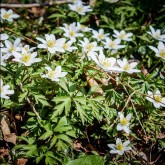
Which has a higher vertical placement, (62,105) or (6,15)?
(6,15)

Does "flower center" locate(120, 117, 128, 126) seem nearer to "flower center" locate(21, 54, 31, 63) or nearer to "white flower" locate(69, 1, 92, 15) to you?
"flower center" locate(21, 54, 31, 63)

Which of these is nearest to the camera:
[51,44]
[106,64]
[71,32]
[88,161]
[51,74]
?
[88,161]

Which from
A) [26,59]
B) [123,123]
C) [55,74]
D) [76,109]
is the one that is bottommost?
[123,123]

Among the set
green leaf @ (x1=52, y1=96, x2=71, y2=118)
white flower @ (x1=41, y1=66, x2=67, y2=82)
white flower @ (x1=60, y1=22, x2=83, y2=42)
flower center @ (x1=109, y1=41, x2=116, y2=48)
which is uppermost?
white flower @ (x1=60, y1=22, x2=83, y2=42)

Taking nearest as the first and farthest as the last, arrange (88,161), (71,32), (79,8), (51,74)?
(88,161)
(51,74)
(71,32)
(79,8)

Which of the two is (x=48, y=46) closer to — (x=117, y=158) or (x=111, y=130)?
(x=111, y=130)

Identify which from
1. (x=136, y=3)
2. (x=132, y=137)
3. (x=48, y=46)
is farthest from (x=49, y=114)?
(x=136, y=3)

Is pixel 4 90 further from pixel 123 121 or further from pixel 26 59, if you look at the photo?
pixel 123 121

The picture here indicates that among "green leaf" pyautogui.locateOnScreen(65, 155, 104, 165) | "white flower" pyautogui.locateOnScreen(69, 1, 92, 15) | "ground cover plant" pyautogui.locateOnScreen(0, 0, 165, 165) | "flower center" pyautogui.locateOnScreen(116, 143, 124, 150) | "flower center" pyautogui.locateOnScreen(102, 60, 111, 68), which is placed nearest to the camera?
"green leaf" pyautogui.locateOnScreen(65, 155, 104, 165)

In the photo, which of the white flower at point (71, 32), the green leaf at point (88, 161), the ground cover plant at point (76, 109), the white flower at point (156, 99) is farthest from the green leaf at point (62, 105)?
the white flower at point (71, 32)

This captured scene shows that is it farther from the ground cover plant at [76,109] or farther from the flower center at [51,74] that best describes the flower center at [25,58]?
the flower center at [51,74]

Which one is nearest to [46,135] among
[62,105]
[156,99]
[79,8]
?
[62,105]

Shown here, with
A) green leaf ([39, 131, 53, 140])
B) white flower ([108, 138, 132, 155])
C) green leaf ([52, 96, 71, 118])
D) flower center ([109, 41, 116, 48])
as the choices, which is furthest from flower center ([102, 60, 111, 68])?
green leaf ([39, 131, 53, 140])
